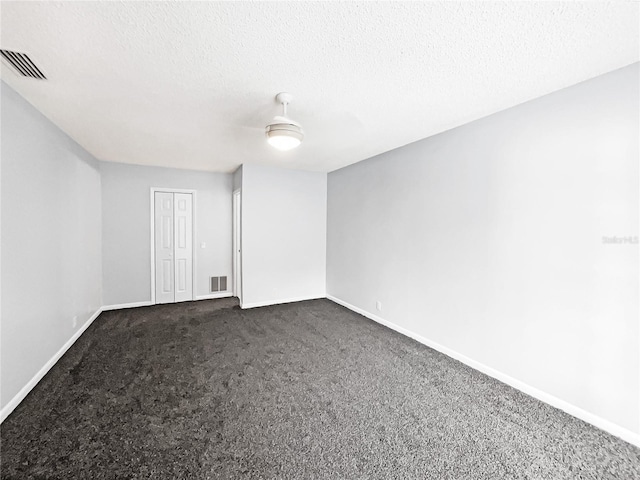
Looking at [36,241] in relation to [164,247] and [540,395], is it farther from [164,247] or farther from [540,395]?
[540,395]

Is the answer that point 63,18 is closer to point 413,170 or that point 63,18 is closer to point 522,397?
point 413,170

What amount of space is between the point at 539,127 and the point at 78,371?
4670 mm

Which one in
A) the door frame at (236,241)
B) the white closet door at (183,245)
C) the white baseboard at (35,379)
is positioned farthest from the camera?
the door frame at (236,241)

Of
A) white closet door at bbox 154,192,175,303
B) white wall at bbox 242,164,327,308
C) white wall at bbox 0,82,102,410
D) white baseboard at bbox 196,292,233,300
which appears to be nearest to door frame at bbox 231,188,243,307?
white baseboard at bbox 196,292,233,300

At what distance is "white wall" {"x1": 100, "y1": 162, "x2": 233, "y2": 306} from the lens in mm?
4645

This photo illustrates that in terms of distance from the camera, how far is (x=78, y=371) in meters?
2.69

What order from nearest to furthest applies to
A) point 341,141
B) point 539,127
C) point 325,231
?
point 539,127, point 341,141, point 325,231

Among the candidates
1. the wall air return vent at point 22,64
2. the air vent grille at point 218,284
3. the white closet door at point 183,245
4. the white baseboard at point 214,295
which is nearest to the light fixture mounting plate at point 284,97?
the wall air return vent at point 22,64

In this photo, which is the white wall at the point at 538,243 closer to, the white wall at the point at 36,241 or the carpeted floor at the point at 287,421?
the carpeted floor at the point at 287,421

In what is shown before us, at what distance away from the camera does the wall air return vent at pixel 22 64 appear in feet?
5.62

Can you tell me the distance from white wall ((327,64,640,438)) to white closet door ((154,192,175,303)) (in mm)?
3986

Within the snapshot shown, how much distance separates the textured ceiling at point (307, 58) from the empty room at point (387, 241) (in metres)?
0.01

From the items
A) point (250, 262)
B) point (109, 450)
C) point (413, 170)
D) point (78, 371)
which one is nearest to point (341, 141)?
point (413, 170)

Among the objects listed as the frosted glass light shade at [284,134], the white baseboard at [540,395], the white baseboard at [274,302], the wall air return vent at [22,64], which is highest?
the wall air return vent at [22,64]
